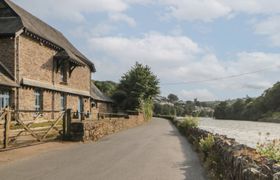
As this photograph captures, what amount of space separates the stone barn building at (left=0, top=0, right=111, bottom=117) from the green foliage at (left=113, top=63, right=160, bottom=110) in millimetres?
27045

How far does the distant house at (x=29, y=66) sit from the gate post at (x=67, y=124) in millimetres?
3999

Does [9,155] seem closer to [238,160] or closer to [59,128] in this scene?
[59,128]

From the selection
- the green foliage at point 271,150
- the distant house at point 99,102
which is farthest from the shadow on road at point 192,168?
the distant house at point 99,102

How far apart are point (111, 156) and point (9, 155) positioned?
12.5 ft

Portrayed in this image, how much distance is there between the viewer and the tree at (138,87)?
66.7m

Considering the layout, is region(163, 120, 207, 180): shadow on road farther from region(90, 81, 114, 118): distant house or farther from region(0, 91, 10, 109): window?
region(90, 81, 114, 118): distant house

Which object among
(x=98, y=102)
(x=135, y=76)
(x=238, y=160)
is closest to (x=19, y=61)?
(x=238, y=160)

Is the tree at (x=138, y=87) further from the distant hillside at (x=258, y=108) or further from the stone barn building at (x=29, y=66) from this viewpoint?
the stone barn building at (x=29, y=66)

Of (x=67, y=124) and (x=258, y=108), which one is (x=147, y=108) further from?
(x=67, y=124)

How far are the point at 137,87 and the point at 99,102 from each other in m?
10.1

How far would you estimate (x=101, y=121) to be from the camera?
2802 cm

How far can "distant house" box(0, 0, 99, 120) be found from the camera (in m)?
28.5

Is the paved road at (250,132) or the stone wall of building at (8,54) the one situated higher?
the stone wall of building at (8,54)

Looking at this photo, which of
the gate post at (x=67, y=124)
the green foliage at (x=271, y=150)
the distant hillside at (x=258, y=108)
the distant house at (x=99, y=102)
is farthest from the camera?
the distant house at (x=99, y=102)
